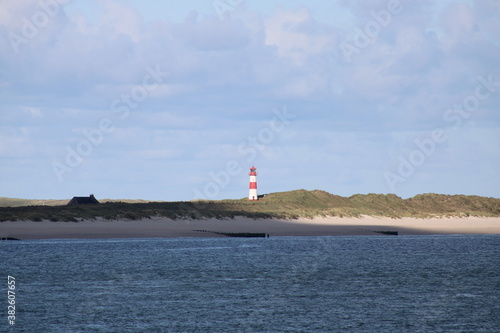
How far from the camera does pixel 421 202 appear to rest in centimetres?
17925

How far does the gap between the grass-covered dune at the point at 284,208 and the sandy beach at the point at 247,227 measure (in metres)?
1.83

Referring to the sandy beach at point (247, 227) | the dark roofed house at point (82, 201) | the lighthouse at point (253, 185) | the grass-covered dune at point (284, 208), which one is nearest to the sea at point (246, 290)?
the sandy beach at point (247, 227)

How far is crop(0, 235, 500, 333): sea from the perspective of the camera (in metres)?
Result: 36.6

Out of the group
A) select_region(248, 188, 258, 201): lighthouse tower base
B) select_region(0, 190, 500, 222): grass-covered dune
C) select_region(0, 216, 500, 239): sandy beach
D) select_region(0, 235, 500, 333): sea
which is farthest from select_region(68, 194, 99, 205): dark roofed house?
select_region(0, 235, 500, 333): sea

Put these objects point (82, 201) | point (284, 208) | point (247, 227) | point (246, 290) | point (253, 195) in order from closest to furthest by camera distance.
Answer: point (246, 290) < point (247, 227) < point (82, 201) < point (284, 208) < point (253, 195)

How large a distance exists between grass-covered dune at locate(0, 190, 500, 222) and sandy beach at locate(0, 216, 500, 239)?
1832mm

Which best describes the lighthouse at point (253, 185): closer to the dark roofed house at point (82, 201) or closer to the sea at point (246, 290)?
the dark roofed house at point (82, 201)

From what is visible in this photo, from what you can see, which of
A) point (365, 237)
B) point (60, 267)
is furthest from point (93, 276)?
point (365, 237)

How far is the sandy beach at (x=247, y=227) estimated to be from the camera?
327 ft

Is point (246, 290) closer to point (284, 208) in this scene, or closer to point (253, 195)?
point (284, 208)

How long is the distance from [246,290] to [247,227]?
227ft

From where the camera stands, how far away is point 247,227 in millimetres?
118375

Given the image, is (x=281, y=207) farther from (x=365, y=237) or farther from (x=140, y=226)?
(x=140, y=226)

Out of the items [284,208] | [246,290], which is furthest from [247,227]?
[246,290]
